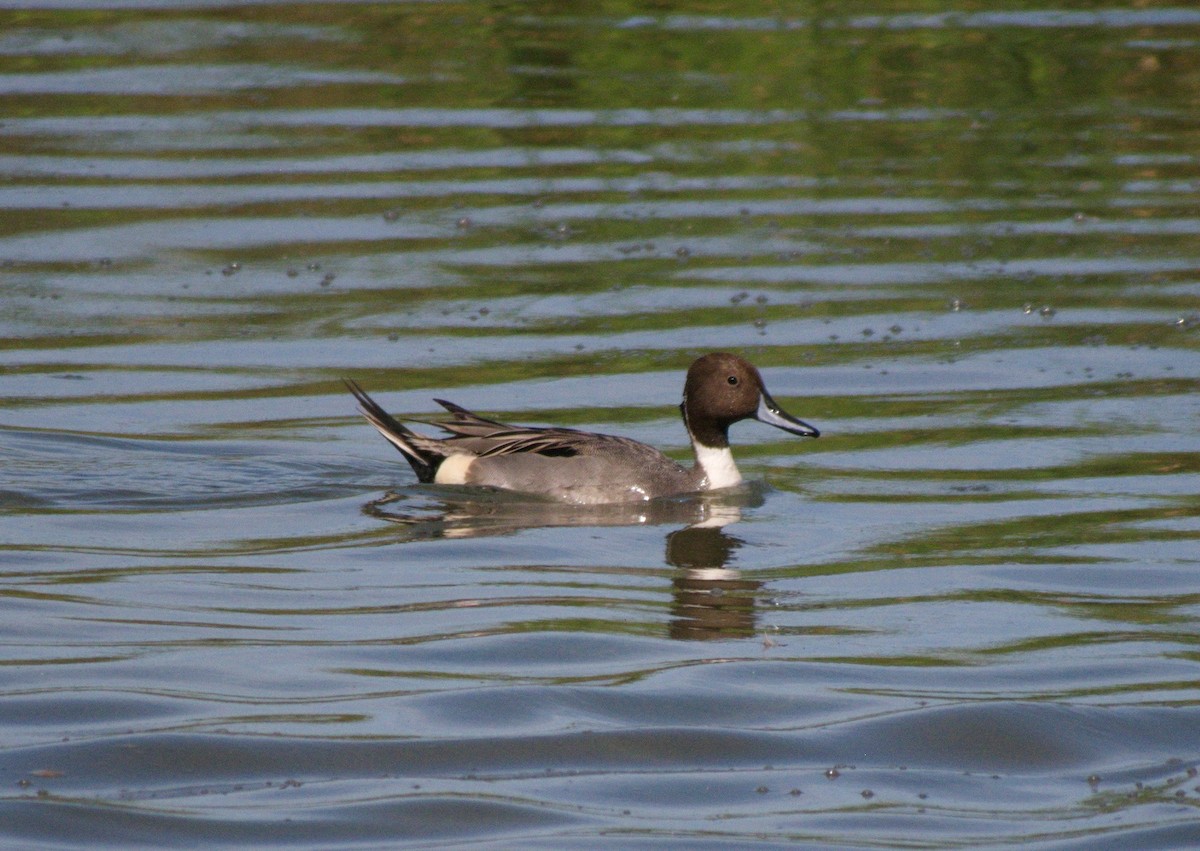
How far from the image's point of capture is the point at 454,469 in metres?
9.01

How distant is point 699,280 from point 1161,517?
4.45 m

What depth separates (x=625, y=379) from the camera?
10.4 meters

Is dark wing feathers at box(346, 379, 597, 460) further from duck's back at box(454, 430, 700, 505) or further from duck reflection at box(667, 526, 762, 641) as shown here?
duck reflection at box(667, 526, 762, 641)

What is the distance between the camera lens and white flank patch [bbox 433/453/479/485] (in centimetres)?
899

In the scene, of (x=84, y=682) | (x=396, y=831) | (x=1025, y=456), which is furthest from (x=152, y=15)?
(x=396, y=831)

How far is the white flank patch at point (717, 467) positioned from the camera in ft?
29.3

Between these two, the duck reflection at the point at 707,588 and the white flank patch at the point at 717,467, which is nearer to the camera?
the duck reflection at the point at 707,588

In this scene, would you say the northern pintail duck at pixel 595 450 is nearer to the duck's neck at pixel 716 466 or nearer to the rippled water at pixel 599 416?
the duck's neck at pixel 716 466

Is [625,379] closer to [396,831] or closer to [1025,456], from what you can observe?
[1025,456]

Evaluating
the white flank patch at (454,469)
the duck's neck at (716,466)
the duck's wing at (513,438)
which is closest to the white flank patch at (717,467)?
the duck's neck at (716,466)

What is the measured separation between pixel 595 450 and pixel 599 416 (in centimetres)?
118

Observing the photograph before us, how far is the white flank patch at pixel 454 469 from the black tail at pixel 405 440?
0.02 m

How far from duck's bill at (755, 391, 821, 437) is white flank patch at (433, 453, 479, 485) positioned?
50.2 inches

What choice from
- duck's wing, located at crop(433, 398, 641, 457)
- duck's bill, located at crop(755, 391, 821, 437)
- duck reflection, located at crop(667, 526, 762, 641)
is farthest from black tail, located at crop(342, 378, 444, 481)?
duck's bill, located at crop(755, 391, 821, 437)
